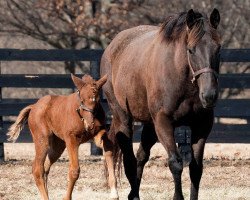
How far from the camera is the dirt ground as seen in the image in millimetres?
8898

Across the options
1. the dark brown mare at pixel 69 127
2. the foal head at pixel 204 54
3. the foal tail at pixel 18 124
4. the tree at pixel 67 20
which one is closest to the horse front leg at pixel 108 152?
the dark brown mare at pixel 69 127

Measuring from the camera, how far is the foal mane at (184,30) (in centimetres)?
683

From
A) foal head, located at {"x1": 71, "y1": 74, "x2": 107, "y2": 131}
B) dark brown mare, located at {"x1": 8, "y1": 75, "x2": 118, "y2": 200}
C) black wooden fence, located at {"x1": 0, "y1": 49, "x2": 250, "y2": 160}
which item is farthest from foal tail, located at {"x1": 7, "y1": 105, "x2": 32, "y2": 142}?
black wooden fence, located at {"x1": 0, "y1": 49, "x2": 250, "y2": 160}

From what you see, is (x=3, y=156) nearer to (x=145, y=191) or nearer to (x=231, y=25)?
(x=145, y=191)

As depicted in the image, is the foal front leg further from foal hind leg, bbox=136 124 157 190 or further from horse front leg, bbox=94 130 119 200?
foal hind leg, bbox=136 124 157 190

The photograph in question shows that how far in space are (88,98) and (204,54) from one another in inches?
51.1

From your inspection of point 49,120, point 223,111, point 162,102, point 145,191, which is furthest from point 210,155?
point 162,102

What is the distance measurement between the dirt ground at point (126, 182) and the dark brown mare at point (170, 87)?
2.65ft

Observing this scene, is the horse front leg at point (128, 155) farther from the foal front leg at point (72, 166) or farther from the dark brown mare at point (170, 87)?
the foal front leg at point (72, 166)

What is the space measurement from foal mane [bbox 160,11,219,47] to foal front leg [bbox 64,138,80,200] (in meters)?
1.31

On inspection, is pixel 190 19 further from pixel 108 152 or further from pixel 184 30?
pixel 108 152

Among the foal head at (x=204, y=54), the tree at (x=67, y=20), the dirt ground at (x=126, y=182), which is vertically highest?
the foal head at (x=204, y=54)

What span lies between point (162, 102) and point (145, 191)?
7.25ft

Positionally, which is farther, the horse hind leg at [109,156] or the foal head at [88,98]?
the horse hind leg at [109,156]
